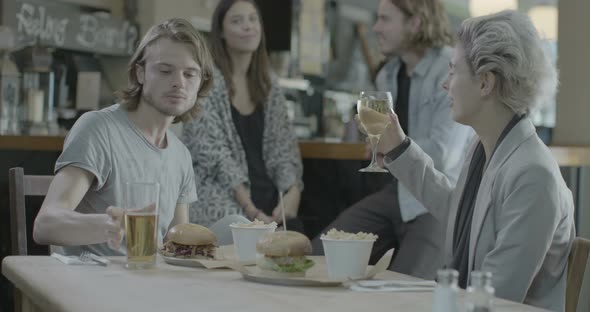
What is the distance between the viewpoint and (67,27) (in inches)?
226

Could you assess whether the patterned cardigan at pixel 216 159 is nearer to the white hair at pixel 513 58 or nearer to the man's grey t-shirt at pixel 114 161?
the man's grey t-shirt at pixel 114 161

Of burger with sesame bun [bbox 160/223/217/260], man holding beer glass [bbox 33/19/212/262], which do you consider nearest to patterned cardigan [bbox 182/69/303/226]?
man holding beer glass [bbox 33/19/212/262]

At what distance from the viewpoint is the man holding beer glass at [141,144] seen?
2443 millimetres

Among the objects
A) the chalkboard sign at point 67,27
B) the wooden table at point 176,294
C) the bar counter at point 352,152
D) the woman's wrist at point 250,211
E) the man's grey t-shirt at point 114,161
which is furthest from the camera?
the chalkboard sign at point 67,27

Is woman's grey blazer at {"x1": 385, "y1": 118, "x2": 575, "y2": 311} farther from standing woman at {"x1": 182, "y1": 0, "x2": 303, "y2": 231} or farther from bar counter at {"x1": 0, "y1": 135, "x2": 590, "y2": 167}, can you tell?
bar counter at {"x1": 0, "y1": 135, "x2": 590, "y2": 167}

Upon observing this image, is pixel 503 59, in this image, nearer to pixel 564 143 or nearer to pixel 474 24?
pixel 474 24

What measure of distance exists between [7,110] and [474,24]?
12.3ft

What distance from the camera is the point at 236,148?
3826mm

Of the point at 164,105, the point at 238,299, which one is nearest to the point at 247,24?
the point at 164,105

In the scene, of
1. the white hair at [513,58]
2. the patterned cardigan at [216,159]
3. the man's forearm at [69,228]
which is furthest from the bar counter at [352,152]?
the man's forearm at [69,228]

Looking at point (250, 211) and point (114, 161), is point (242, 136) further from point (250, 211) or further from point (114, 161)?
point (114, 161)

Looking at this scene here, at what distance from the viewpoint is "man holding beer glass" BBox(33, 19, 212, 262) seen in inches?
96.2

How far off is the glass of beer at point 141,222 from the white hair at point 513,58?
34.4 inches

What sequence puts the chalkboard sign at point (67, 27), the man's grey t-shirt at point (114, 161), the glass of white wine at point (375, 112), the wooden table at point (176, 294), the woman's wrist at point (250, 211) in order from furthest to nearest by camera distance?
the chalkboard sign at point (67, 27), the woman's wrist at point (250, 211), the man's grey t-shirt at point (114, 161), the glass of white wine at point (375, 112), the wooden table at point (176, 294)
